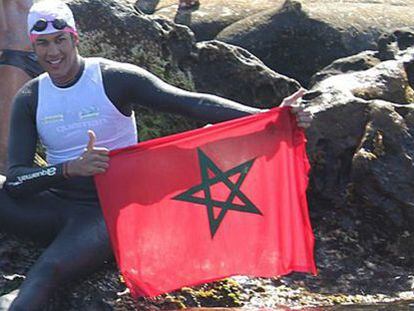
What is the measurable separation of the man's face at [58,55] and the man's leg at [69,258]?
82cm

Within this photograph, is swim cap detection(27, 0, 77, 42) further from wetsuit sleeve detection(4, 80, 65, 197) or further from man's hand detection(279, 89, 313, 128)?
man's hand detection(279, 89, 313, 128)

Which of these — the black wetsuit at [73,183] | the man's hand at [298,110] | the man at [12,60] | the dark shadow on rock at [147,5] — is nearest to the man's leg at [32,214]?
the black wetsuit at [73,183]

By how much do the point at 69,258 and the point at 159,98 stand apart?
1.11 meters

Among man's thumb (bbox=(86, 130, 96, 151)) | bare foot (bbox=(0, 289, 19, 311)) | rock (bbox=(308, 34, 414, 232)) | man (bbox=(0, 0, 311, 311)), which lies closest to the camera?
bare foot (bbox=(0, 289, 19, 311))

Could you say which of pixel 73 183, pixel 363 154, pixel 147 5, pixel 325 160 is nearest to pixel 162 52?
pixel 325 160

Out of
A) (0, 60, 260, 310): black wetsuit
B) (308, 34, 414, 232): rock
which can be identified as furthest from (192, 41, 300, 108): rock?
(0, 60, 260, 310): black wetsuit

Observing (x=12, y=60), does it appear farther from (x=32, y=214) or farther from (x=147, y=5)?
(x=147, y=5)

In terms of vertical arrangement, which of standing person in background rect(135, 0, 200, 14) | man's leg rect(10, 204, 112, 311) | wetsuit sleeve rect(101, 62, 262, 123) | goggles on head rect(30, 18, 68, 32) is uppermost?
standing person in background rect(135, 0, 200, 14)

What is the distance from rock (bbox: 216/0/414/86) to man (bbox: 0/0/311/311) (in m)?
8.32

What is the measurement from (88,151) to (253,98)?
3.74 meters

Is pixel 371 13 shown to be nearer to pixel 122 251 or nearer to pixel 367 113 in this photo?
pixel 367 113

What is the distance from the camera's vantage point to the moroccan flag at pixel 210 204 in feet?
22.1

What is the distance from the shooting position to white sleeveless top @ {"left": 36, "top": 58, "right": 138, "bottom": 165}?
6902 millimetres

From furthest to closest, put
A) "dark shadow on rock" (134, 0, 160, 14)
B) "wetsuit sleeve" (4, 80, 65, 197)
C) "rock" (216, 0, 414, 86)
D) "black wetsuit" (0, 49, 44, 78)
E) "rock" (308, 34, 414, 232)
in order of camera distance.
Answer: "dark shadow on rock" (134, 0, 160, 14), "rock" (216, 0, 414, 86), "black wetsuit" (0, 49, 44, 78), "rock" (308, 34, 414, 232), "wetsuit sleeve" (4, 80, 65, 197)
